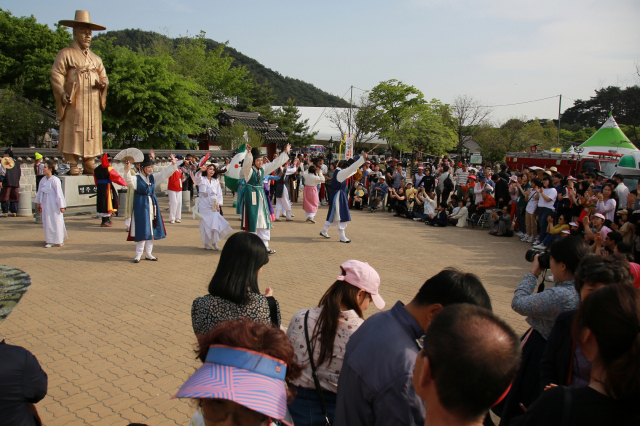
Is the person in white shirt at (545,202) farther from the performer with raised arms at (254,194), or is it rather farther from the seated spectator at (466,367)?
the seated spectator at (466,367)

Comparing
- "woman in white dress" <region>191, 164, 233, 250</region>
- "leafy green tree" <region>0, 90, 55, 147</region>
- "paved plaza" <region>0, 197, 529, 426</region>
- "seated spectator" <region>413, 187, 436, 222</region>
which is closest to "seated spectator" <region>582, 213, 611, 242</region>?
"paved plaza" <region>0, 197, 529, 426</region>

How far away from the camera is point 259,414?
1447 mm

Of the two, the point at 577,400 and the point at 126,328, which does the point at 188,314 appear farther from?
the point at 577,400

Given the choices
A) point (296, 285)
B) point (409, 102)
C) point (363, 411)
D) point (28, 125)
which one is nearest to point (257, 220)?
point (296, 285)

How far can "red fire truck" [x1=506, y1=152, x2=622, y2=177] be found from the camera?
16.2 metres

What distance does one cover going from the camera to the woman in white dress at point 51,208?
8.68m

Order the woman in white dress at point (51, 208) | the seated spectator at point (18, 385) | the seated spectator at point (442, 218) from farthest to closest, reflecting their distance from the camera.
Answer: the seated spectator at point (442, 218) < the woman in white dress at point (51, 208) < the seated spectator at point (18, 385)

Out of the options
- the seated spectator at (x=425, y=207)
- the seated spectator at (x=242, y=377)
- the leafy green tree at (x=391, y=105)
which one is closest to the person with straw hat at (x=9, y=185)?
the seated spectator at (x=425, y=207)

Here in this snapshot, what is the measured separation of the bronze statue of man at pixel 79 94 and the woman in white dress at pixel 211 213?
6243 millimetres

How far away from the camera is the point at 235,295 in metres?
2.45

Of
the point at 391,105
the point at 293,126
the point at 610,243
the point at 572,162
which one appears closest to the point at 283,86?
the point at 293,126

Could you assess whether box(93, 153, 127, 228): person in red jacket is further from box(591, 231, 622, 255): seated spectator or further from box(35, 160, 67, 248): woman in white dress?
box(591, 231, 622, 255): seated spectator

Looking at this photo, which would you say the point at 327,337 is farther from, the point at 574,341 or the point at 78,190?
the point at 78,190

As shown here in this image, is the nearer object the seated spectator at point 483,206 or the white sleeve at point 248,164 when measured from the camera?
the white sleeve at point 248,164
